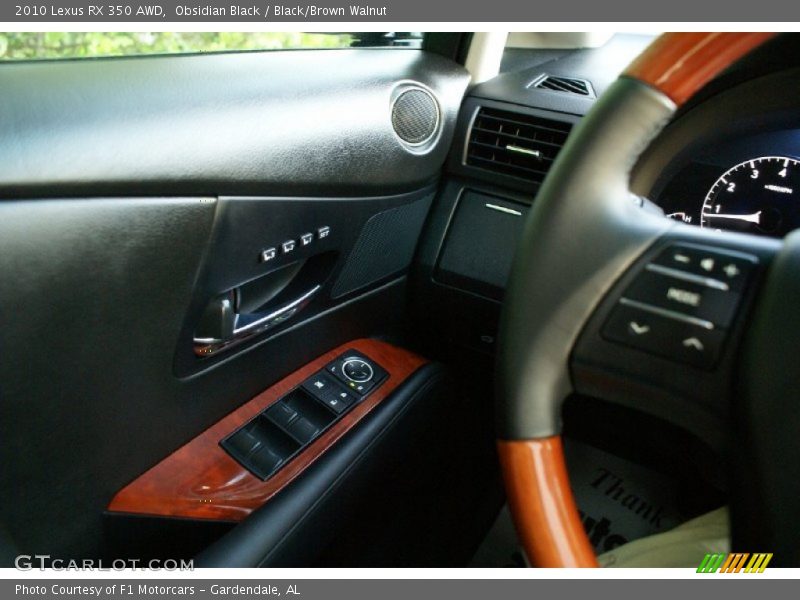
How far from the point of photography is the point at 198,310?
1055 millimetres

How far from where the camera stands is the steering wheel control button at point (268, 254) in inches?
43.8

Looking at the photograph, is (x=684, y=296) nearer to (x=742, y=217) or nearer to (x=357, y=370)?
(x=742, y=217)

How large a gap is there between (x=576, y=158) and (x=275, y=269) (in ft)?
1.92

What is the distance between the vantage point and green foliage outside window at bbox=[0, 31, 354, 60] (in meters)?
0.95

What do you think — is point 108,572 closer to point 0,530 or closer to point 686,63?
point 0,530

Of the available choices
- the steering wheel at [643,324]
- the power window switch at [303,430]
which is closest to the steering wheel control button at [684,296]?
the steering wheel at [643,324]

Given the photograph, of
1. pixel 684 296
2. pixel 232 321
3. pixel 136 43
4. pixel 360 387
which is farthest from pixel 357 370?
pixel 684 296

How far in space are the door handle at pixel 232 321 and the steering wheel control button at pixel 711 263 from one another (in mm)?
667

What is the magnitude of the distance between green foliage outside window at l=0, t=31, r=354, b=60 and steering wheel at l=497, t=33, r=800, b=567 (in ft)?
2.13

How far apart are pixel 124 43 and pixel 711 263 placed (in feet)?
2.81

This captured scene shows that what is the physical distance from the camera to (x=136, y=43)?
104 centimetres

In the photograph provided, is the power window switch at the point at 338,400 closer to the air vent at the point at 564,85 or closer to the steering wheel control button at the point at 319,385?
the steering wheel control button at the point at 319,385

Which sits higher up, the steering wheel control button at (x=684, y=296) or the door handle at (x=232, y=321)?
the steering wheel control button at (x=684, y=296)
